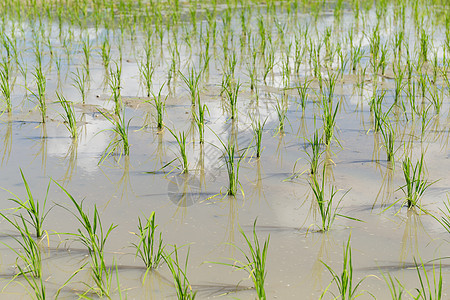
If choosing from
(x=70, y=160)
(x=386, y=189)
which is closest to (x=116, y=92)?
(x=70, y=160)

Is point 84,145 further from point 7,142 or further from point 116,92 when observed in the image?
point 116,92

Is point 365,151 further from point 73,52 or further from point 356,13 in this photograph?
point 356,13

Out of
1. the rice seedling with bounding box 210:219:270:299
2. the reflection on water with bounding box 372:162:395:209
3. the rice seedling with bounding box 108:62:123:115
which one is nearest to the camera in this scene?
the rice seedling with bounding box 210:219:270:299

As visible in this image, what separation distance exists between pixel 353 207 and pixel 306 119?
4.82ft

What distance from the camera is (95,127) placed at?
4148 mm

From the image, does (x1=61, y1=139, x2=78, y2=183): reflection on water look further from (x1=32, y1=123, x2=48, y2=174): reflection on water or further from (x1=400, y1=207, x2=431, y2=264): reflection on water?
(x1=400, y1=207, x2=431, y2=264): reflection on water

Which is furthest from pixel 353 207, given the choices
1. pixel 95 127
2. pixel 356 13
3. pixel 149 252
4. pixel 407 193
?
pixel 356 13

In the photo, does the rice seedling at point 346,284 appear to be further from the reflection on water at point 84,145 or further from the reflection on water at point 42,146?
the reflection on water at point 42,146

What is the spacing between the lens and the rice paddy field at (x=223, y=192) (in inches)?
90.0

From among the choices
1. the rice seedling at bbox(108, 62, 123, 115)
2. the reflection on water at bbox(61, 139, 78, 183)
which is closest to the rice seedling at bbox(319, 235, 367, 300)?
the reflection on water at bbox(61, 139, 78, 183)

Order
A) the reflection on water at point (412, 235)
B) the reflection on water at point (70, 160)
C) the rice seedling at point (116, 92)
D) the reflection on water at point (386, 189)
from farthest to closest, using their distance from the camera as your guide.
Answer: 1. the rice seedling at point (116, 92)
2. the reflection on water at point (70, 160)
3. the reflection on water at point (386, 189)
4. the reflection on water at point (412, 235)

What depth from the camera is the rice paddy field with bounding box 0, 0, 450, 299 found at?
2285 millimetres

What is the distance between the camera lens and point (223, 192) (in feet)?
10.2

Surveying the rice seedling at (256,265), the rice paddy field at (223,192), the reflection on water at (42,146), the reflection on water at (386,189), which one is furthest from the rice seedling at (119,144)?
the reflection on water at (386,189)
